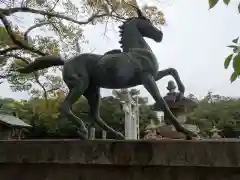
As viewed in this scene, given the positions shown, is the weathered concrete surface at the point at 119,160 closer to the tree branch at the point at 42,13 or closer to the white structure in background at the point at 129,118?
the tree branch at the point at 42,13

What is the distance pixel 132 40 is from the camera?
3.51m

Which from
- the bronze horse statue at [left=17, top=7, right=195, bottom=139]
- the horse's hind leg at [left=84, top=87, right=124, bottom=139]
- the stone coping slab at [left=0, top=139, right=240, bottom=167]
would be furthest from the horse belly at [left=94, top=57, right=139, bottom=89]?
the stone coping slab at [left=0, top=139, right=240, bottom=167]

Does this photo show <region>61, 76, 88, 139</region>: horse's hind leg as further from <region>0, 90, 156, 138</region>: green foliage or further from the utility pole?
<region>0, 90, 156, 138</region>: green foliage

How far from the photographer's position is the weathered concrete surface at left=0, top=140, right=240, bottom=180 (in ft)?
7.57

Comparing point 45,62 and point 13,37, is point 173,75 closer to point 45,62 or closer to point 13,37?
point 45,62

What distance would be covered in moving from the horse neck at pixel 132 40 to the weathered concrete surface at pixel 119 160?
1.37 metres

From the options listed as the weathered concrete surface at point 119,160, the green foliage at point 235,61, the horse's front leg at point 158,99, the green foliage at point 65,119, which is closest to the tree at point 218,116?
the green foliage at point 65,119

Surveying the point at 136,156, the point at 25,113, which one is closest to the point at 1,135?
the point at 25,113

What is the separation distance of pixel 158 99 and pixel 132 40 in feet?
2.80

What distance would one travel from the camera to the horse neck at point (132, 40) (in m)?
3.48

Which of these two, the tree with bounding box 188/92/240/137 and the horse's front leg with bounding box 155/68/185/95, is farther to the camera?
the tree with bounding box 188/92/240/137

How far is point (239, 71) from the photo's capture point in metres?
1.31

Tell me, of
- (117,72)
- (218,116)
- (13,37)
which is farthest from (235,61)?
(218,116)

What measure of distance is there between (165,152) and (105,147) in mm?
520
